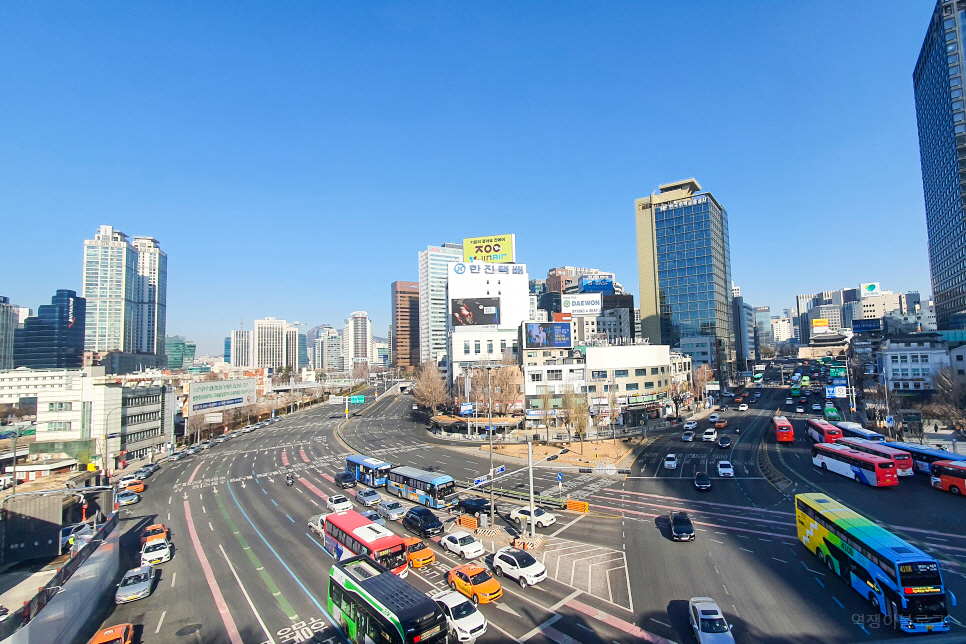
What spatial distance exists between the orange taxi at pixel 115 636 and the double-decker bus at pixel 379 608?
7593 mm

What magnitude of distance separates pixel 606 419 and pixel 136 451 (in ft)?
224

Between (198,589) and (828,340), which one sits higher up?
(828,340)

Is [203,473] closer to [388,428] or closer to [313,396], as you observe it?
[388,428]

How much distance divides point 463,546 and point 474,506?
8.03 metres

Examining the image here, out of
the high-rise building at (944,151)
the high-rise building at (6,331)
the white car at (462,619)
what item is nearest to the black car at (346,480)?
the white car at (462,619)

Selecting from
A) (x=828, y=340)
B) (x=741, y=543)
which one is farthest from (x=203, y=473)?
(x=828, y=340)

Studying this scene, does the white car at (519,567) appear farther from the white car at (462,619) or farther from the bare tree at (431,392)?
the bare tree at (431,392)

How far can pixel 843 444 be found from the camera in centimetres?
4225

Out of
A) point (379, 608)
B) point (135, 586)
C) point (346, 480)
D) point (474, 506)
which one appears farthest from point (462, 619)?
point (346, 480)

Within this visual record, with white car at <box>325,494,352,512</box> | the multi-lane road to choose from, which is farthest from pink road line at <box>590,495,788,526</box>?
white car at <box>325,494,352,512</box>

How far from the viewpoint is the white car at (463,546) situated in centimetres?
2628

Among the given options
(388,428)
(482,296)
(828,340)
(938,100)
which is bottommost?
(388,428)

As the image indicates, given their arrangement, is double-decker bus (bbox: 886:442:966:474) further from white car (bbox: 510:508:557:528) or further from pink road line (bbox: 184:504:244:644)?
pink road line (bbox: 184:504:244:644)

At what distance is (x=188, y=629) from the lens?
65.8 ft
